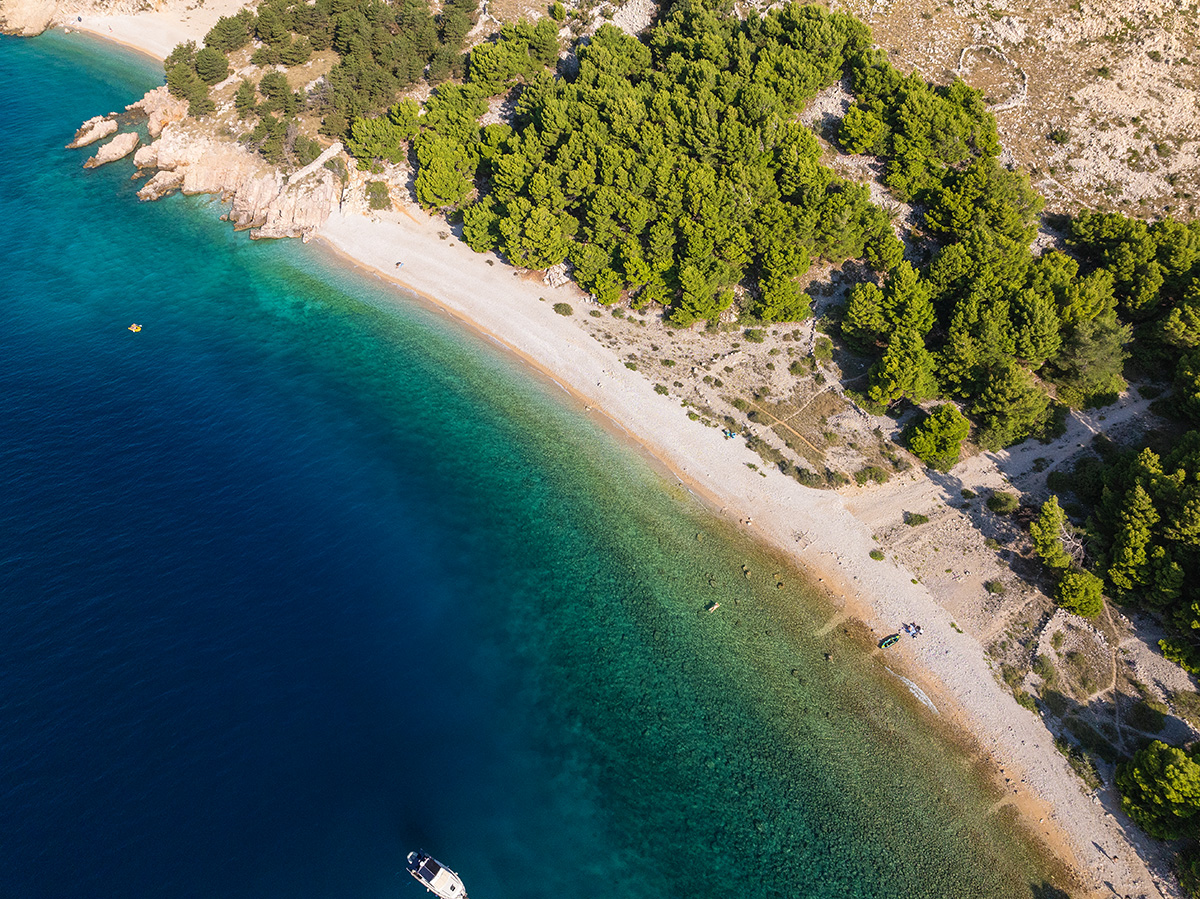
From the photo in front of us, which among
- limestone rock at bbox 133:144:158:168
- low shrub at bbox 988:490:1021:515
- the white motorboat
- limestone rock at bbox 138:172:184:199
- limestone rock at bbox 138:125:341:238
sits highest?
low shrub at bbox 988:490:1021:515

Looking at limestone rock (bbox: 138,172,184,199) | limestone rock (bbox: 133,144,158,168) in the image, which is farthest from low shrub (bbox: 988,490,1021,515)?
limestone rock (bbox: 133,144,158,168)

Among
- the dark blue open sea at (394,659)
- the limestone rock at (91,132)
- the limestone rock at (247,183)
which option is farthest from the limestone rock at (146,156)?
the dark blue open sea at (394,659)

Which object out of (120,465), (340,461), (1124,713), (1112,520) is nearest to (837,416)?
(1112,520)

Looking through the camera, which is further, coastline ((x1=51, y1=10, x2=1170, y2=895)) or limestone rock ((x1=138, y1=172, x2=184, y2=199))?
limestone rock ((x1=138, y1=172, x2=184, y2=199))

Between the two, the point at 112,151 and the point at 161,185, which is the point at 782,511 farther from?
the point at 112,151

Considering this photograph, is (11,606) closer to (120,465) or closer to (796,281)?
(120,465)

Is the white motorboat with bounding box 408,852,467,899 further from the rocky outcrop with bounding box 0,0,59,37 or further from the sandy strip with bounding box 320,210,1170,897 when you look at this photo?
the rocky outcrop with bounding box 0,0,59,37
